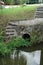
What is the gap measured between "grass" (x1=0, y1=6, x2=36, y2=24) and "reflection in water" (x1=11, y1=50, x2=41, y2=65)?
115 inches

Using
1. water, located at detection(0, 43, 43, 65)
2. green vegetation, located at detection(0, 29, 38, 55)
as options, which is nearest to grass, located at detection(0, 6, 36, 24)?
green vegetation, located at detection(0, 29, 38, 55)

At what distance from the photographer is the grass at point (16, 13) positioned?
600 inches

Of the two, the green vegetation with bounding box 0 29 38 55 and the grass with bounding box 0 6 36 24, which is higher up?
the grass with bounding box 0 6 36 24

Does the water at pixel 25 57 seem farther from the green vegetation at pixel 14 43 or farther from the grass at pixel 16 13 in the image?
the grass at pixel 16 13

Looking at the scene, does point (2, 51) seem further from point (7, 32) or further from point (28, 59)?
point (7, 32)

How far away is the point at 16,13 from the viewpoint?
15781 mm

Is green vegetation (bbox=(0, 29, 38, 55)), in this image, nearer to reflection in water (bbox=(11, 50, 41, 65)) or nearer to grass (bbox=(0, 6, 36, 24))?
reflection in water (bbox=(11, 50, 41, 65))

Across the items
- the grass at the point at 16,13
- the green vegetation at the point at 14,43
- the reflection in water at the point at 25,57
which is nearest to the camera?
the reflection in water at the point at 25,57

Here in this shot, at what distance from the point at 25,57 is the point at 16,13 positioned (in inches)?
180

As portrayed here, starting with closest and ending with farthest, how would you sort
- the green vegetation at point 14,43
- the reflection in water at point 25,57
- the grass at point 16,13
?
the reflection in water at point 25,57 → the green vegetation at point 14,43 → the grass at point 16,13

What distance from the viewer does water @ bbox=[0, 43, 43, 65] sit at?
11.1 metres

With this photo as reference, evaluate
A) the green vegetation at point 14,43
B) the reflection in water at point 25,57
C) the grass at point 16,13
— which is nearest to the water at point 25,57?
the reflection in water at point 25,57

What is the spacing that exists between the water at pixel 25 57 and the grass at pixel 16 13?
2.40 m

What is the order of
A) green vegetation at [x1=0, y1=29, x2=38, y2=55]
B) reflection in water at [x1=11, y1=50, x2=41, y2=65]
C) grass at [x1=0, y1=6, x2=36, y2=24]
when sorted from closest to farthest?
1. reflection in water at [x1=11, y1=50, x2=41, y2=65]
2. green vegetation at [x1=0, y1=29, x2=38, y2=55]
3. grass at [x1=0, y1=6, x2=36, y2=24]
